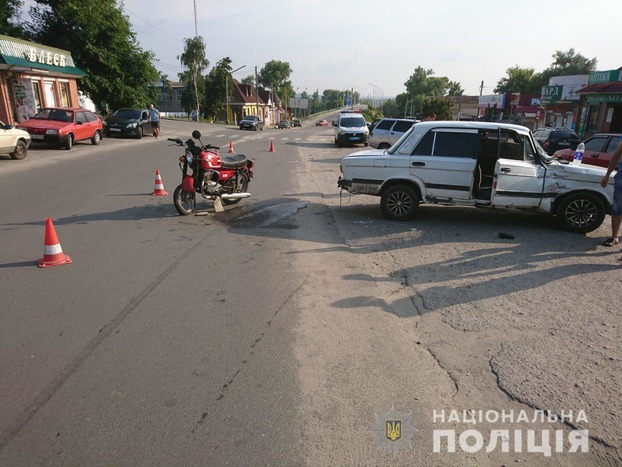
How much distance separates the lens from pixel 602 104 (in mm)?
31609

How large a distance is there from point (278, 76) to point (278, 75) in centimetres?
30

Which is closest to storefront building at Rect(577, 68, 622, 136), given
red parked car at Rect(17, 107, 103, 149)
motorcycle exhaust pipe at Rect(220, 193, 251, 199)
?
motorcycle exhaust pipe at Rect(220, 193, 251, 199)

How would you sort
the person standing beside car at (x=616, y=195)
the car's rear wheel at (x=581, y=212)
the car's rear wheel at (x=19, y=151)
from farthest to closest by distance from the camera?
the car's rear wheel at (x=19, y=151) < the car's rear wheel at (x=581, y=212) < the person standing beside car at (x=616, y=195)

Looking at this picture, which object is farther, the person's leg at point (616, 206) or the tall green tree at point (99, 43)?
the tall green tree at point (99, 43)

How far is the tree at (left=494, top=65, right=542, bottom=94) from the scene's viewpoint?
271 ft

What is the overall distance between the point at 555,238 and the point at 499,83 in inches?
3884

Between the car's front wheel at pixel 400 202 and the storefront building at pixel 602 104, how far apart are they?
28.3m

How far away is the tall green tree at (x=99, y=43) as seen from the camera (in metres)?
29.5

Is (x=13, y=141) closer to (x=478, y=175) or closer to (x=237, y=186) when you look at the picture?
(x=237, y=186)

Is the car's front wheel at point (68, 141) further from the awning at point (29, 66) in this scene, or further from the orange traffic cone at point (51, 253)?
the orange traffic cone at point (51, 253)

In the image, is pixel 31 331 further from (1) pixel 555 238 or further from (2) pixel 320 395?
(1) pixel 555 238

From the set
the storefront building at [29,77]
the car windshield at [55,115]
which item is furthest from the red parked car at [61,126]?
the storefront building at [29,77]

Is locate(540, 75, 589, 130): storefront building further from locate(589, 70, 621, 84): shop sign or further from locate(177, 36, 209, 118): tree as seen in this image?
locate(177, 36, 209, 118): tree

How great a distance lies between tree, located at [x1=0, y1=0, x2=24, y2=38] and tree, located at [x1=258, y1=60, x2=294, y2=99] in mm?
98404
